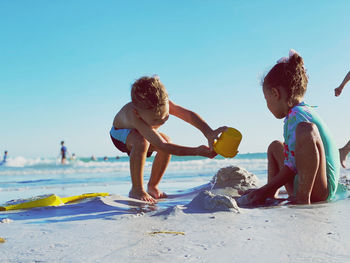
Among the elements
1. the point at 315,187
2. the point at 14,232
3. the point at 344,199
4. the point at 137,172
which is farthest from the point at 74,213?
the point at 344,199

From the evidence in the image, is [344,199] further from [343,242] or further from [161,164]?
[161,164]

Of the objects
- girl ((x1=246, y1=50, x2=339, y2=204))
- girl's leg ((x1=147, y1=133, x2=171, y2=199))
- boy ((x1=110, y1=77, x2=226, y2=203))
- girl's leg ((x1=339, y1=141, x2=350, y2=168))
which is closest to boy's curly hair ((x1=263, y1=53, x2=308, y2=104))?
girl ((x1=246, y1=50, x2=339, y2=204))

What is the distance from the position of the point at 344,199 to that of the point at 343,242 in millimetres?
1391

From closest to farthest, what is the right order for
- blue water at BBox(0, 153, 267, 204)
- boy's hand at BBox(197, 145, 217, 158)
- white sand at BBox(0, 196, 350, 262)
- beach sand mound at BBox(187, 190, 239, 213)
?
1. white sand at BBox(0, 196, 350, 262)
2. beach sand mound at BBox(187, 190, 239, 213)
3. boy's hand at BBox(197, 145, 217, 158)
4. blue water at BBox(0, 153, 267, 204)

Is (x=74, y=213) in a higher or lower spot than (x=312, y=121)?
lower

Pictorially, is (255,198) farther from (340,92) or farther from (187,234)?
(340,92)

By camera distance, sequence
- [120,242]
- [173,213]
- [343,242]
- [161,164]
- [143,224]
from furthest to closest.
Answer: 1. [161,164]
2. [173,213]
3. [143,224]
4. [120,242]
5. [343,242]

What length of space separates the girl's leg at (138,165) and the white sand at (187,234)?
0.68 metres

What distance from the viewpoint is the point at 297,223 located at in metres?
1.81

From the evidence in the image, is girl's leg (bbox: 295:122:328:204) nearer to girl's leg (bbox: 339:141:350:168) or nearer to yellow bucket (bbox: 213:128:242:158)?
yellow bucket (bbox: 213:128:242:158)

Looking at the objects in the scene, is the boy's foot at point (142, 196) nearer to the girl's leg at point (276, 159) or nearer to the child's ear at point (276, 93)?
the girl's leg at point (276, 159)

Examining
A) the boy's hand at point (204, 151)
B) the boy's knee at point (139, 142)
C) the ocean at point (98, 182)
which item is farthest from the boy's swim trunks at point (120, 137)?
the boy's hand at point (204, 151)

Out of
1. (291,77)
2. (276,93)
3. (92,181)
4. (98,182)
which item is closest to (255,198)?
(276,93)

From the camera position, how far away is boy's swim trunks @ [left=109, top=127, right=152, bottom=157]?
348 cm
